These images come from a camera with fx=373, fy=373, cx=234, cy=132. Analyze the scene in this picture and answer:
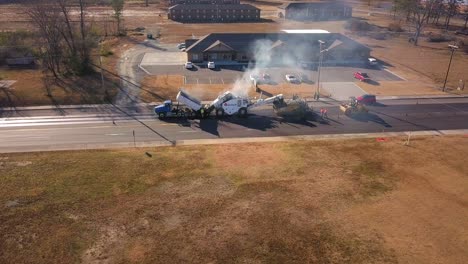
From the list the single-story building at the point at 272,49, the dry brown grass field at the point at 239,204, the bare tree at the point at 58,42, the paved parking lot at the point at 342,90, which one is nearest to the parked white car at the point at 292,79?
the paved parking lot at the point at 342,90

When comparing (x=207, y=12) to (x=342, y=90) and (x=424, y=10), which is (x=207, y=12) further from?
(x=342, y=90)

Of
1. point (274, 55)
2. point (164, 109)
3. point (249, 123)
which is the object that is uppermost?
point (274, 55)

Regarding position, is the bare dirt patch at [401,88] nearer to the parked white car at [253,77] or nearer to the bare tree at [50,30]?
the parked white car at [253,77]

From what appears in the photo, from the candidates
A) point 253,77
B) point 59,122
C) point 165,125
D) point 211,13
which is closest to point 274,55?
point 253,77

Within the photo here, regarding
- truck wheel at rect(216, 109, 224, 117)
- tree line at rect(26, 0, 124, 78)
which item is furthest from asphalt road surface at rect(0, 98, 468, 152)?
tree line at rect(26, 0, 124, 78)

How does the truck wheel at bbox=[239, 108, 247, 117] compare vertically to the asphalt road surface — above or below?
above

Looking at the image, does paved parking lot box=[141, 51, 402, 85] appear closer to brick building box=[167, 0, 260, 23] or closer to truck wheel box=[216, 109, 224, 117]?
truck wheel box=[216, 109, 224, 117]

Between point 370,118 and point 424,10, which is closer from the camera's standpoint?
point 370,118
